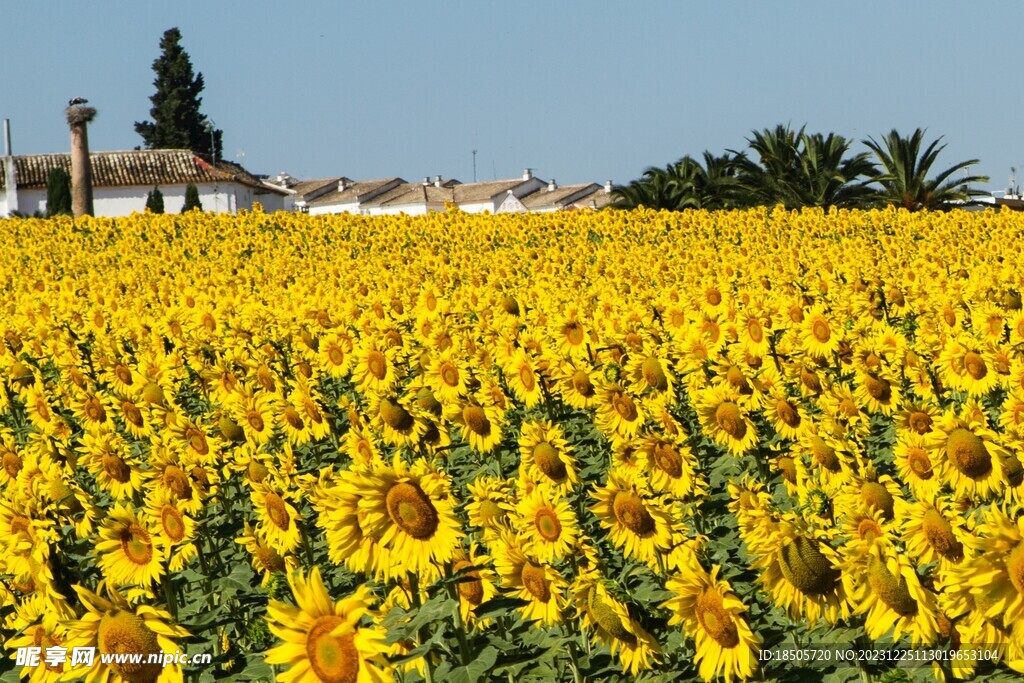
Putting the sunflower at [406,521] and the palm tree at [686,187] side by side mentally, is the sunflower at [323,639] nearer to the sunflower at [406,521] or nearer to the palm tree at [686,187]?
the sunflower at [406,521]

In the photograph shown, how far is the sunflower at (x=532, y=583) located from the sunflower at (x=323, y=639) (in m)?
1.25

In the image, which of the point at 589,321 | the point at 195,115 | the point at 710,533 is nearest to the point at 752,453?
the point at 710,533

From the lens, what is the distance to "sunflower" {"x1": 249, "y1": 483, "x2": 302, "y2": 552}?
5766mm

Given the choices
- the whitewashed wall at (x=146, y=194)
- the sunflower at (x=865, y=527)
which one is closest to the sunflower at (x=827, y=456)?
the sunflower at (x=865, y=527)

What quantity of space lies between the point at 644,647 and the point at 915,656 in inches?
36.1

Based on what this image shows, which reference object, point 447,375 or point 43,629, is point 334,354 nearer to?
point 447,375

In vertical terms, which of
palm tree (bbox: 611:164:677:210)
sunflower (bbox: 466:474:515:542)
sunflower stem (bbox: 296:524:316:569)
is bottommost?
sunflower stem (bbox: 296:524:316:569)

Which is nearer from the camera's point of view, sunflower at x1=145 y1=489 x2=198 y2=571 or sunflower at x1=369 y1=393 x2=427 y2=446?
sunflower at x1=145 y1=489 x2=198 y2=571

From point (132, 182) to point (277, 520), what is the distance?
77856 mm

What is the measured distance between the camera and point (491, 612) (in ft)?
12.8

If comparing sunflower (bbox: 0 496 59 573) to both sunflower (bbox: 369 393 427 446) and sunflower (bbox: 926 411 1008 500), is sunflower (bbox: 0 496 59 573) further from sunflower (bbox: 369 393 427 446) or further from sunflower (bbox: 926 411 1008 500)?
sunflower (bbox: 926 411 1008 500)

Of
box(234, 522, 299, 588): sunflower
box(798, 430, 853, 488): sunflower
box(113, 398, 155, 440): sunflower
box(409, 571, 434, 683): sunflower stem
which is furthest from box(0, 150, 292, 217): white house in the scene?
box(409, 571, 434, 683): sunflower stem

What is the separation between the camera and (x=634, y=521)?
5.12 metres

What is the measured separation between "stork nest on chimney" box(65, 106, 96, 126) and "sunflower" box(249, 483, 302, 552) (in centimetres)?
4491
